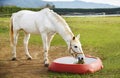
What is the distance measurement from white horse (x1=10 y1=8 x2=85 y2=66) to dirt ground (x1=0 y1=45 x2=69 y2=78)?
426 millimetres

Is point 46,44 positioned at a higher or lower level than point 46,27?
lower

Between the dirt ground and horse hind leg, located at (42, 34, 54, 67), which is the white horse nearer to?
horse hind leg, located at (42, 34, 54, 67)

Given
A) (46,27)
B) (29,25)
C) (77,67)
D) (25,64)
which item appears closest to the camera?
(77,67)

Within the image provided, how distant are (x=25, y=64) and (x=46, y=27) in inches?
60.4

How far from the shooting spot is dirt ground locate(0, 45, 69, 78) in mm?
10422

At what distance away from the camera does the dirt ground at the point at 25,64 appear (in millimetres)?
10422

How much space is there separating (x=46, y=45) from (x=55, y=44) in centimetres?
555

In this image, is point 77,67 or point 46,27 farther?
point 46,27

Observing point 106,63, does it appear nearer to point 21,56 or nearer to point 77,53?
point 77,53

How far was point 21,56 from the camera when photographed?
13773mm

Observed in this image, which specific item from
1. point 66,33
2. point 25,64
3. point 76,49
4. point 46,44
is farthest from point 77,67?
point 25,64

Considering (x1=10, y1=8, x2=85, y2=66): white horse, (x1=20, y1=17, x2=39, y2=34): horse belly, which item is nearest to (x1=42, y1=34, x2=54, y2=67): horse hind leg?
(x1=10, y1=8, x2=85, y2=66): white horse

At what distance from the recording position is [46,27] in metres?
11.5

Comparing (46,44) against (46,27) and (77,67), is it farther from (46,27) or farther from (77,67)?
(77,67)
